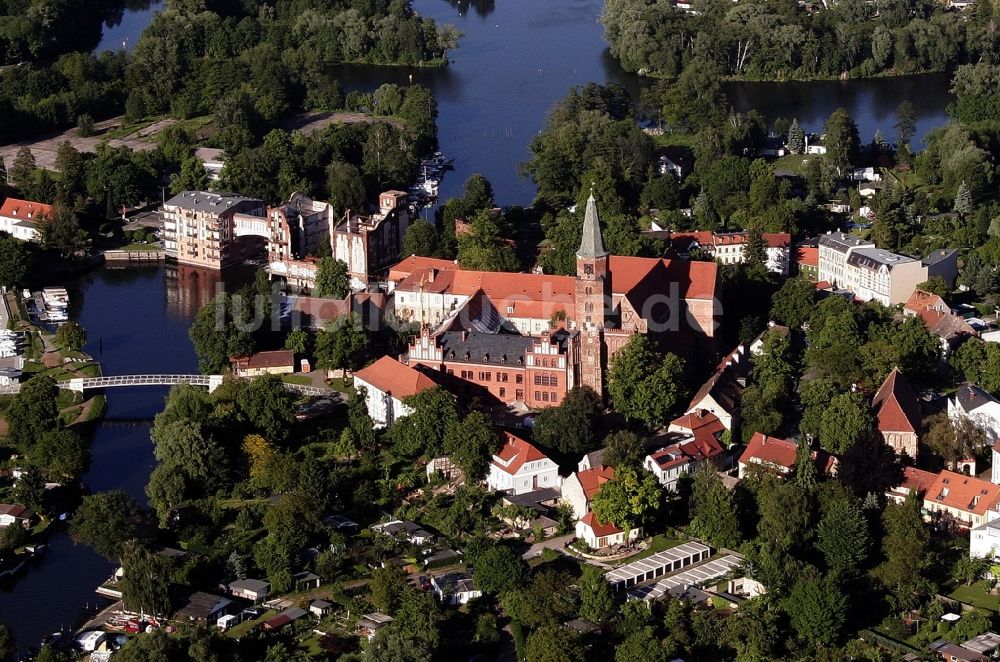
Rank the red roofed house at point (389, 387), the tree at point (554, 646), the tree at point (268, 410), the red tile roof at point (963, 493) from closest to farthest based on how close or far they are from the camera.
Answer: the tree at point (554, 646), the red tile roof at point (963, 493), the tree at point (268, 410), the red roofed house at point (389, 387)

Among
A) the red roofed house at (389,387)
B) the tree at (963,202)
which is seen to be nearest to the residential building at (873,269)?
the tree at (963,202)

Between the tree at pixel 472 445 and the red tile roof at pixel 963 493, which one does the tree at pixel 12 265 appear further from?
the red tile roof at pixel 963 493

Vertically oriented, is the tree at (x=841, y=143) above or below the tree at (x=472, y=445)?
above

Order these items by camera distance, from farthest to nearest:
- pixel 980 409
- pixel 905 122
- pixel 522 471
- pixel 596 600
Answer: pixel 905 122 → pixel 980 409 → pixel 522 471 → pixel 596 600

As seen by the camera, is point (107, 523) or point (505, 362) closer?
point (107, 523)

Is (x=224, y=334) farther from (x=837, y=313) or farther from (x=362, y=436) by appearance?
(x=837, y=313)

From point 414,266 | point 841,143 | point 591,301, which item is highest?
point 591,301

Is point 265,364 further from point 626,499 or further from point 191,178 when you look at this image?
point 191,178

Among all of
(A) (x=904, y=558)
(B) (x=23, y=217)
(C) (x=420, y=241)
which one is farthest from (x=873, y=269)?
(B) (x=23, y=217)
